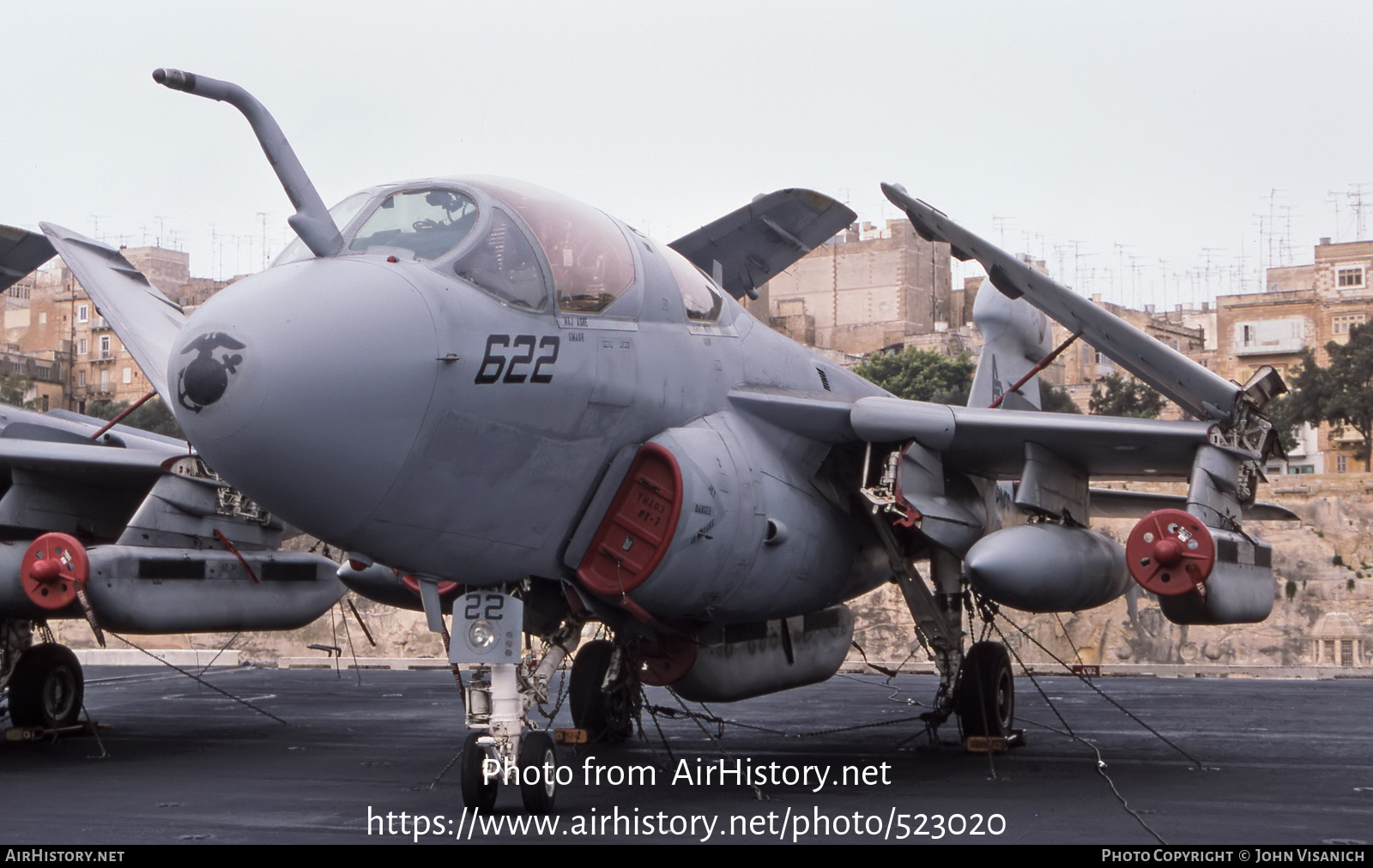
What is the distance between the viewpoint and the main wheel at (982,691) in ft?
44.2

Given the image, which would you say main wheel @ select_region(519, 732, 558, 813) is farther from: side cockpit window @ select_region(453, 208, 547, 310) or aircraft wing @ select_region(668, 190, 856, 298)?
aircraft wing @ select_region(668, 190, 856, 298)

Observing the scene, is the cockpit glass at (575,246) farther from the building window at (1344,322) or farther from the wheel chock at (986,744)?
the building window at (1344,322)

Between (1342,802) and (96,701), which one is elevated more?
(1342,802)

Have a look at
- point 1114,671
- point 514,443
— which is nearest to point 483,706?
point 514,443

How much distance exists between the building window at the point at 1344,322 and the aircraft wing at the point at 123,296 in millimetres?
80105

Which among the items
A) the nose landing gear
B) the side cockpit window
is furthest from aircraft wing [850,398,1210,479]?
the nose landing gear

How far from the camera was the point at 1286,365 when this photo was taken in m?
82.3

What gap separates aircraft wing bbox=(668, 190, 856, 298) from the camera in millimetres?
14266

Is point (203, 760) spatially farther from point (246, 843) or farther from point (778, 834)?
point (778, 834)

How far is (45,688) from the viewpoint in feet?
49.0

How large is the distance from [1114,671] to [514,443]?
1236 inches

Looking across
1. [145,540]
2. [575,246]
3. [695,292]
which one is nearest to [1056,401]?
[145,540]

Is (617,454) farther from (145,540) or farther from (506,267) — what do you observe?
(145,540)

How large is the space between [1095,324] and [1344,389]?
196 ft
